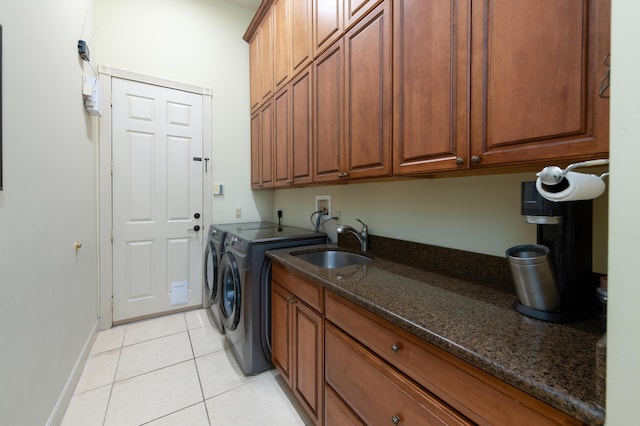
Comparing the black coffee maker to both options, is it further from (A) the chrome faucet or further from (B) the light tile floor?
(B) the light tile floor

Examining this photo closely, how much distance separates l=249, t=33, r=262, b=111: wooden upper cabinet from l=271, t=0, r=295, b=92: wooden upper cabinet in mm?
451

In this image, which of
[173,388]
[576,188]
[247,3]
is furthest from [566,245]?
[247,3]

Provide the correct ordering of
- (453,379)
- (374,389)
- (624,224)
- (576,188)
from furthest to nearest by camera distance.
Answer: (374,389)
(453,379)
(576,188)
(624,224)

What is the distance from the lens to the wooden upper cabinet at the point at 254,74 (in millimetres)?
2758

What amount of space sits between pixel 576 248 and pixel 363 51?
125cm

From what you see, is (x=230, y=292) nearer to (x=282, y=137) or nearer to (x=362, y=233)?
(x=362, y=233)

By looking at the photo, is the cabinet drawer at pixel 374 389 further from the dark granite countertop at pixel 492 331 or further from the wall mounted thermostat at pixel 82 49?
the wall mounted thermostat at pixel 82 49

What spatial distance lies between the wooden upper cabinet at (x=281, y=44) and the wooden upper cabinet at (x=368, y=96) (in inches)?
31.5

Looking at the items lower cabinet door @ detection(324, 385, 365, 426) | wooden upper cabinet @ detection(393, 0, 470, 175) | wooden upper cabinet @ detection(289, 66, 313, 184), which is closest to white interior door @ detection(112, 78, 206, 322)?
wooden upper cabinet @ detection(289, 66, 313, 184)

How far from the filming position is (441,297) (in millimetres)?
964

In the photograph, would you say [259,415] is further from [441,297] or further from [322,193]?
[322,193]

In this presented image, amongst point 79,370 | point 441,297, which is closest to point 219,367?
point 79,370

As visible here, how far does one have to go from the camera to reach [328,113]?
1665mm

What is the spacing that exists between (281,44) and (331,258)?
6.05 feet
